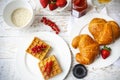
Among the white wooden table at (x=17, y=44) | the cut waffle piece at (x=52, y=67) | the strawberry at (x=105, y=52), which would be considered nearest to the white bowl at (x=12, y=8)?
the white wooden table at (x=17, y=44)

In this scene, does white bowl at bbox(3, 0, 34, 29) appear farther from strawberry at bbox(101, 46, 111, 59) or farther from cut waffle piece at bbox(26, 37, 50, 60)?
strawberry at bbox(101, 46, 111, 59)

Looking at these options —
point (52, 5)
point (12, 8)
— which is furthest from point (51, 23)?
point (12, 8)

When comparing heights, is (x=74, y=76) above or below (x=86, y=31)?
below

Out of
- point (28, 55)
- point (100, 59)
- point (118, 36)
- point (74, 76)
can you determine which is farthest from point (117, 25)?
point (28, 55)

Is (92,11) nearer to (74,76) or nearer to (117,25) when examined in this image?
(117,25)

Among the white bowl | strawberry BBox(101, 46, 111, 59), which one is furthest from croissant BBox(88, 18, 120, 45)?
the white bowl

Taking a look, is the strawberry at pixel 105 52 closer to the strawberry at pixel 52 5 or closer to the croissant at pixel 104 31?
the croissant at pixel 104 31
